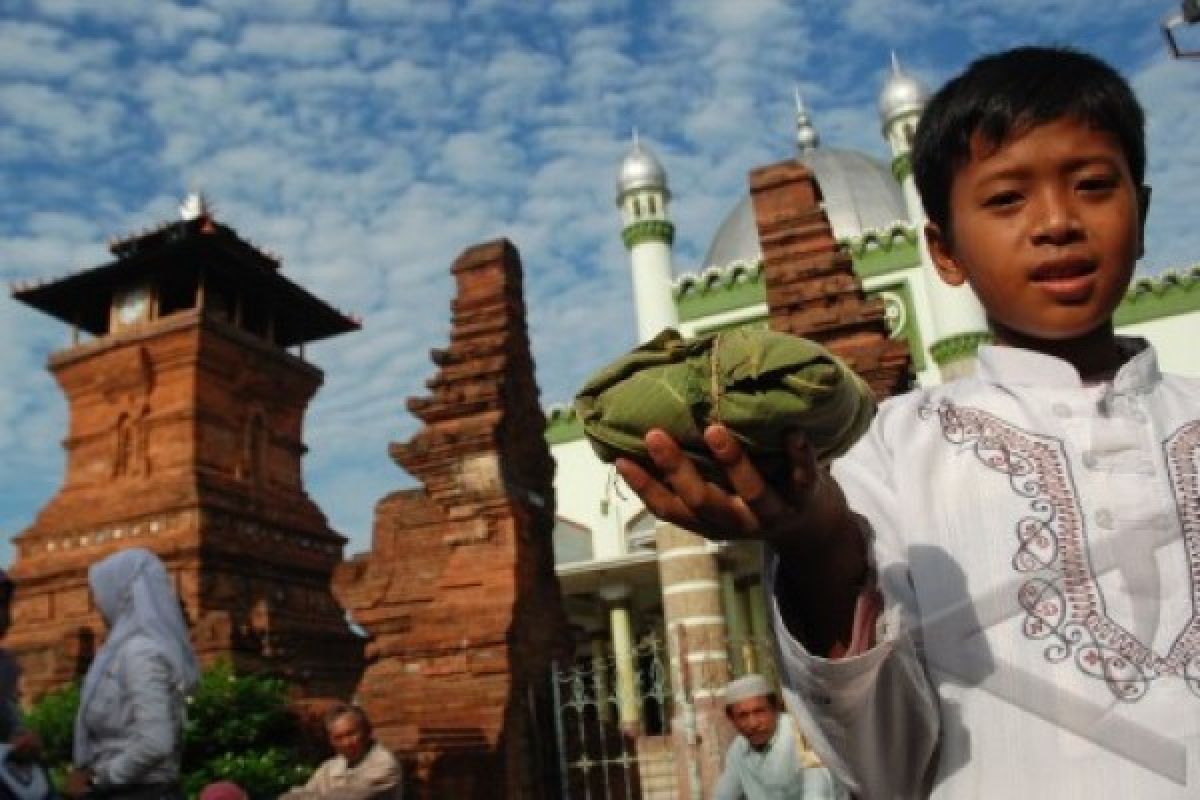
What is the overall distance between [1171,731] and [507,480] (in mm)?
5027

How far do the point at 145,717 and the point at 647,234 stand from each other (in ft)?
57.2

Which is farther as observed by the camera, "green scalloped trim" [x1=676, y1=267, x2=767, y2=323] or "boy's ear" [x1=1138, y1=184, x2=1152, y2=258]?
"green scalloped trim" [x1=676, y1=267, x2=767, y2=323]

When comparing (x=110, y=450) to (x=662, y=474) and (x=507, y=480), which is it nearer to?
(x=507, y=480)

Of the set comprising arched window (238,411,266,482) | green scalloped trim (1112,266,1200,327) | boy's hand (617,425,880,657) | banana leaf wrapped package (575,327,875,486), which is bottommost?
boy's hand (617,425,880,657)

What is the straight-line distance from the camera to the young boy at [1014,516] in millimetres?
1042

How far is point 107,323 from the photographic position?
2042 cm

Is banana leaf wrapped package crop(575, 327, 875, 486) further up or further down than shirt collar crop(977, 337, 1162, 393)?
further down

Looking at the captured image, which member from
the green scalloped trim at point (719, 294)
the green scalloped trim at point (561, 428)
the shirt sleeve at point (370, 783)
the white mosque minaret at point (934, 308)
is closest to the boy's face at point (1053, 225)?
the shirt sleeve at point (370, 783)

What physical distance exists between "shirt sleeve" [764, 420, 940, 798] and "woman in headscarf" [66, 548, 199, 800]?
273 centimetres

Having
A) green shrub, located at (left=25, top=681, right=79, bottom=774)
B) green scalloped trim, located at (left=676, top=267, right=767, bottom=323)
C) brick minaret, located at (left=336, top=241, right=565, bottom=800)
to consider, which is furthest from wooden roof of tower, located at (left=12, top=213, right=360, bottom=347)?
brick minaret, located at (left=336, top=241, right=565, bottom=800)

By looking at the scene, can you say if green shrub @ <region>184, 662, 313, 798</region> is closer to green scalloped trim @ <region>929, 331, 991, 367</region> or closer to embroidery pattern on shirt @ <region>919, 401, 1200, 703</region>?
embroidery pattern on shirt @ <region>919, 401, 1200, 703</region>

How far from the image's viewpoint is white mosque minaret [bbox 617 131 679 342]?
18703 mm

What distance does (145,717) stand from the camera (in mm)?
A: 3242

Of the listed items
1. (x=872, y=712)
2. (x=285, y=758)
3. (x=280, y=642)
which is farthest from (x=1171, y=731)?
(x=280, y=642)
